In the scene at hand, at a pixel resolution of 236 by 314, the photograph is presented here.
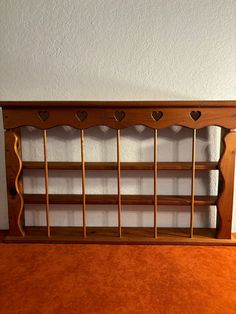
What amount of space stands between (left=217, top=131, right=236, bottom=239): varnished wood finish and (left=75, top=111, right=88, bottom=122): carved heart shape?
2.63 ft

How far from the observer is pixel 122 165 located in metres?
1.73

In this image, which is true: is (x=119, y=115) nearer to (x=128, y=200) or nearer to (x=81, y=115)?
(x=81, y=115)

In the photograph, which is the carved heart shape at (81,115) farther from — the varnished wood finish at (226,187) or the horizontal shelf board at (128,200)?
the varnished wood finish at (226,187)

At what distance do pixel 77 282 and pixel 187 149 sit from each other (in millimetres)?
1024

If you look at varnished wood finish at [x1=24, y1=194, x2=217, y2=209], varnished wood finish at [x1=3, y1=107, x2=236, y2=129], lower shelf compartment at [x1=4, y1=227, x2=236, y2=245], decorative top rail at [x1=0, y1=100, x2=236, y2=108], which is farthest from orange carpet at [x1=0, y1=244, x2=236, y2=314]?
decorative top rail at [x1=0, y1=100, x2=236, y2=108]

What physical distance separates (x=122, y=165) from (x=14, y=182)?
0.65 metres

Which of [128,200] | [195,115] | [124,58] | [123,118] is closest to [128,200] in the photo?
[128,200]

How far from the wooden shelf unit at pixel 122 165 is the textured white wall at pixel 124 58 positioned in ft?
0.48

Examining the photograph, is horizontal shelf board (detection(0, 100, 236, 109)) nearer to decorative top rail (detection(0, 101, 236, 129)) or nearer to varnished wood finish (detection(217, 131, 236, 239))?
decorative top rail (detection(0, 101, 236, 129))

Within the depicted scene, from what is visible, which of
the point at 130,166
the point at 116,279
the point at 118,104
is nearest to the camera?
the point at 116,279

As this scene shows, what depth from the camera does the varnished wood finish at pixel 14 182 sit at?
171 cm

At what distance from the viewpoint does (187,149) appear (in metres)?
1.85

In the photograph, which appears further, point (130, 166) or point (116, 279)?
point (130, 166)

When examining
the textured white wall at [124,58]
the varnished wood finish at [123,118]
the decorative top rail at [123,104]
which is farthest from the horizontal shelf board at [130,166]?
the decorative top rail at [123,104]
